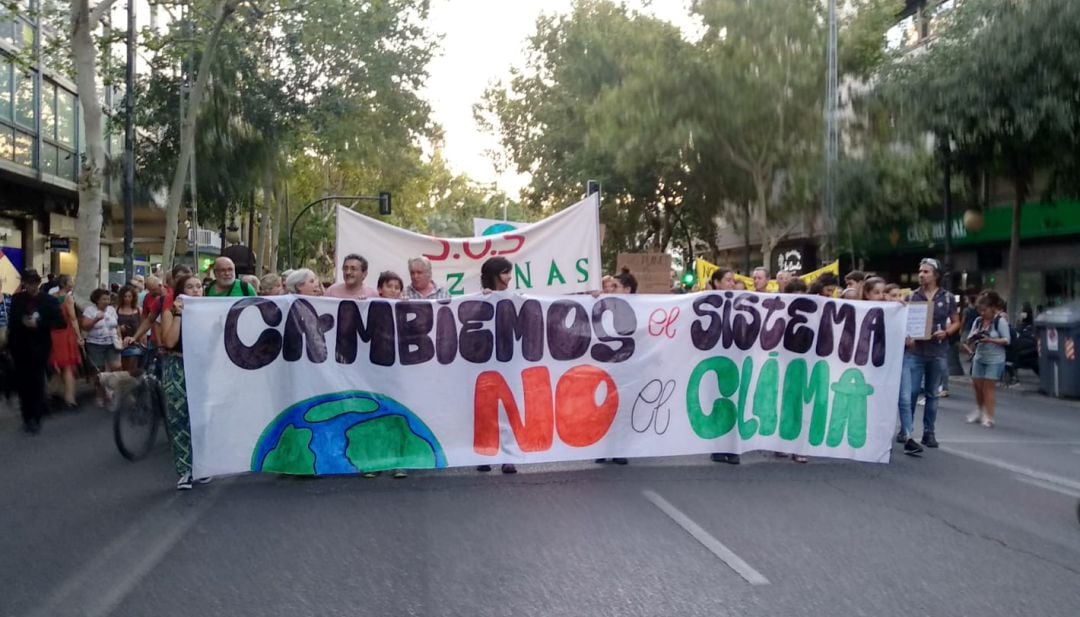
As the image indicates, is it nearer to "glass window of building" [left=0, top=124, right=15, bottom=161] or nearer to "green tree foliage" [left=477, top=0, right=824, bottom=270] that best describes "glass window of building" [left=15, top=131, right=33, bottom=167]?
"glass window of building" [left=0, top=124, right=15, bottom=161]

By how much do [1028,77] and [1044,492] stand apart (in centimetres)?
1389

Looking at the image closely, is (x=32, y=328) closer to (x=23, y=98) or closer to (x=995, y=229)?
(x=23, y=98)

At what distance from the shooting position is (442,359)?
8.67 m

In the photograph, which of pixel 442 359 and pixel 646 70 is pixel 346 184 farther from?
pixel 442 359

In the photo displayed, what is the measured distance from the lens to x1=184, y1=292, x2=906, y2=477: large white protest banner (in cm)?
817

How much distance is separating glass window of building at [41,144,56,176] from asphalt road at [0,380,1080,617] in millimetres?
20466

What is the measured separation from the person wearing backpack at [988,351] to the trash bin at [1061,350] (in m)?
4.51

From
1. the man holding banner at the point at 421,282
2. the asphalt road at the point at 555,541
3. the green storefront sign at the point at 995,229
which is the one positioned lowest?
the asphalt road at the point at 555,541

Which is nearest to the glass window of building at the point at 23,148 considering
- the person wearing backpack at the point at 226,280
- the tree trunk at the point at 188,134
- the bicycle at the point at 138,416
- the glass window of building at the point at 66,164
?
the glass window of building at the point at 66,164

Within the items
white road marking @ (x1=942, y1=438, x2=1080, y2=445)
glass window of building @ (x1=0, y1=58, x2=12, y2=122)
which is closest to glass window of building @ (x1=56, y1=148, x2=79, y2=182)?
glass window of building @ (x1=0, y1=58, x2=12, y2=122)

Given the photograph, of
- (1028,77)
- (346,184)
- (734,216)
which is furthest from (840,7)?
(346,184)

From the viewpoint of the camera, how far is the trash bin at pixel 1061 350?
1708 cm

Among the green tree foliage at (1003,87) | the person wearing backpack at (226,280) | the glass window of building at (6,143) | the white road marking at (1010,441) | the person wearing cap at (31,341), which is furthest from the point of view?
the glass window of building at (6,143)

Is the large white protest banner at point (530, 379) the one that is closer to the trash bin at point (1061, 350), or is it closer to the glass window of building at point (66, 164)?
the trash bin at point (1061, 350)
